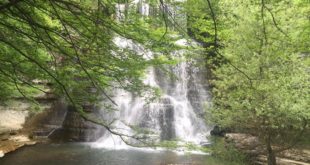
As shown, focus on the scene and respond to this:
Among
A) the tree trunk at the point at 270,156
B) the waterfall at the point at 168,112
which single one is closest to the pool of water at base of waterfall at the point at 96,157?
the tree trunk at the point at 270,156

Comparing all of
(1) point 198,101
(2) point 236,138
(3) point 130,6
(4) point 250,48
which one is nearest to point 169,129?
(1) point 198,101

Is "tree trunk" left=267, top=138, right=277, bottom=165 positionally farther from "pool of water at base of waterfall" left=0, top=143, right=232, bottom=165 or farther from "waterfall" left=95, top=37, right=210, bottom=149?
"waterfall" left=95, top=37, right=210, bottom=149

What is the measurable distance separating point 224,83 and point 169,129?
21.0 feet

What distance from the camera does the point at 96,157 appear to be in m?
11.0

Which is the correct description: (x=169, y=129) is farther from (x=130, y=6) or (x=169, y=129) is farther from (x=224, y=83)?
(x=130, y=6)

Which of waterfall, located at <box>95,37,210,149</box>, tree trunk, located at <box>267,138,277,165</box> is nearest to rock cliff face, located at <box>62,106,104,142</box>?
waterfall, located at <box>95,37,210,149</box>

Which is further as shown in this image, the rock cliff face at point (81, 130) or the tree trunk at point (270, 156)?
the rock cliff face at point (81, 130)

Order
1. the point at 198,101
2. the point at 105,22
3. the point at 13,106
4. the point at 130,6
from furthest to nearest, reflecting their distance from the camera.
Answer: the point at 198,101 → the point at 13,106 → the point at 130,6 → the point at 105,22

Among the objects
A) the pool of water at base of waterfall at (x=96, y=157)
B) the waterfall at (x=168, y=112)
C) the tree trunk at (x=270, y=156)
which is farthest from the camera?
the waterfall at (x=168, y=112)

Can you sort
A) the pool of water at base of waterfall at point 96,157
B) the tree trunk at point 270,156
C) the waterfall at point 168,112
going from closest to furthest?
1. the tree trunk at point 270,156
2. the pool of water at base of waterfall at point 96,157
3. the waterfall at point 168,112

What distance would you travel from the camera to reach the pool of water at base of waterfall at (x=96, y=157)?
33.6 feet

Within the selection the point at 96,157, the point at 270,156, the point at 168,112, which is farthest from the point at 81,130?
the point at 270,156

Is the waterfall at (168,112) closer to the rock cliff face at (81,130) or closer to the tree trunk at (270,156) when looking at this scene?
the rock cliff face at (81,130)

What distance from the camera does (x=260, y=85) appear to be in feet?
26.2
